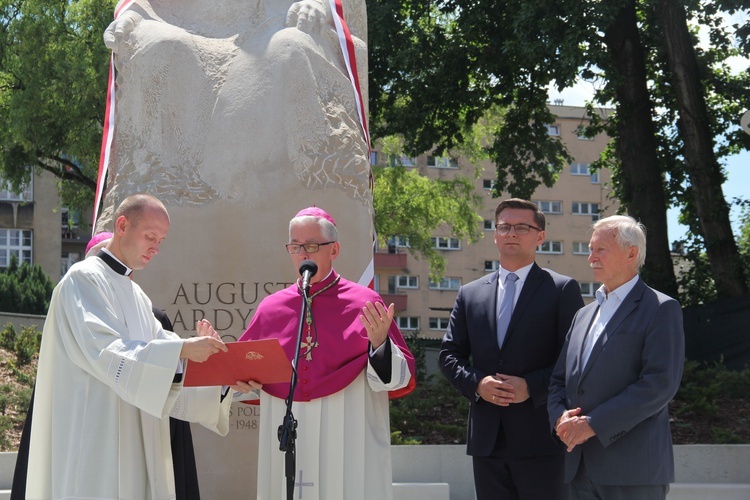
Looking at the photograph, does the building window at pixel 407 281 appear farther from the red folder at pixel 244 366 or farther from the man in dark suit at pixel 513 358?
the red folder at pixel 244 366

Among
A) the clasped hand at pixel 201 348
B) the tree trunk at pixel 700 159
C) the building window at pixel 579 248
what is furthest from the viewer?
the building window at pixel 579 248

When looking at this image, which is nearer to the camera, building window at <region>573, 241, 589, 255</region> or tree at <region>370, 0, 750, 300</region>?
tree at <region>370, 0, 750, 300</region>

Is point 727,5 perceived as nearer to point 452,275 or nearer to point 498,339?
point 498,339

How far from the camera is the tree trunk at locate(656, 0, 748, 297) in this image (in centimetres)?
1413

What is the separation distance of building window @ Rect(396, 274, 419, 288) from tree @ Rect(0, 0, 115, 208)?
35.4 meters

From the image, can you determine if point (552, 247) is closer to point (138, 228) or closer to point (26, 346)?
point (26, 346)

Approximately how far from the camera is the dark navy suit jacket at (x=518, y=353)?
17.2ft

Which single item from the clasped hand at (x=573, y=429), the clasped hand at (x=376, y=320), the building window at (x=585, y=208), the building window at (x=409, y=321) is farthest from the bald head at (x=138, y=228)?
the building window at (x=585, y=208)

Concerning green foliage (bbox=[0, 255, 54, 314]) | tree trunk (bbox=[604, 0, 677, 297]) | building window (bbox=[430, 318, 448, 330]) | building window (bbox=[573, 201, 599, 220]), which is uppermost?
building window (bbox=[573, 201, 599, 220])

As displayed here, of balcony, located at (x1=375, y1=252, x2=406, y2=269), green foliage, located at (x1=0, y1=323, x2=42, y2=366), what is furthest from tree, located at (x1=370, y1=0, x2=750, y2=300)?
balcony, located at (x1=375, y1=252, x2=406, y2=269)

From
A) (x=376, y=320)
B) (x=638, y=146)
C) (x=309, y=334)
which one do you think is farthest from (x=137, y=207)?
(x=638, y=146)

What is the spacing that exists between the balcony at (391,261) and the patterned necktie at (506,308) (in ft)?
158

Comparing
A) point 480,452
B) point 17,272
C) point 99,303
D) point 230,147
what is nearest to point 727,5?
point 230,147

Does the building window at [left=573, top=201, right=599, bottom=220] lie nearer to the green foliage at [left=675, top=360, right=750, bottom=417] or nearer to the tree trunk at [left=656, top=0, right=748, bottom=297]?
the tree trunk at [left=656, top=0, right=748, bottom=297]
